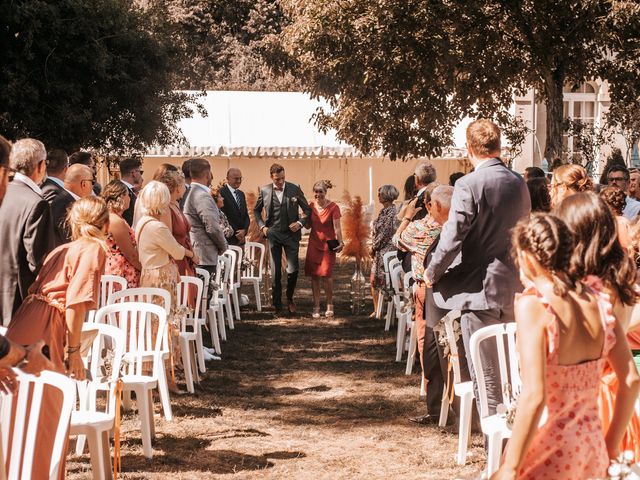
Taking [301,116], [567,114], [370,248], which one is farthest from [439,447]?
[567,114]

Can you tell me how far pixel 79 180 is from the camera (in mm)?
7848

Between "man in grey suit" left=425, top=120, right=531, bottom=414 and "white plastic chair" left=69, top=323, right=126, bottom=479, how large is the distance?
2024 mm

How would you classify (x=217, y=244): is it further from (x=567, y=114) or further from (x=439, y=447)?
(x=567, y=114)

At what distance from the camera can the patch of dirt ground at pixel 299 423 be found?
6.31 meters

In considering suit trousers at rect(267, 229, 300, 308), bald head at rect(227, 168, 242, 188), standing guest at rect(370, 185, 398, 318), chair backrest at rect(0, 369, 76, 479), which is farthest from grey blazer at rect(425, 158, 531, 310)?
bald head at rect(227, 168, 242, 188)

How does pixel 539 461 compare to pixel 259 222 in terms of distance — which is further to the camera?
pixel 259 222

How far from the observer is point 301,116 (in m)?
25.0

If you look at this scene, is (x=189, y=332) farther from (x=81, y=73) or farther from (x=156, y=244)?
(x=81, y=73)

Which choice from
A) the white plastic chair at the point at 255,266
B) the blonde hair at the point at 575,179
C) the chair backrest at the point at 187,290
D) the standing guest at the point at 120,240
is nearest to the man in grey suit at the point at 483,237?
the blonde hair at the point at 575,179

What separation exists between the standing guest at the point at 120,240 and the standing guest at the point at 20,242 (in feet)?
6.38

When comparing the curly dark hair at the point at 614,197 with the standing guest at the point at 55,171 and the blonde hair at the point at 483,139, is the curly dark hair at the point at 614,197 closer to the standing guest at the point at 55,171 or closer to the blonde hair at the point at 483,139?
the blonde hair at the point at 483,139

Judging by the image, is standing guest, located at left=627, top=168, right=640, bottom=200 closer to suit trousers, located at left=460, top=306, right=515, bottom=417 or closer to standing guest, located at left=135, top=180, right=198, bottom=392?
suit trousers, located at left=460, top=306, right=515, bottom=417

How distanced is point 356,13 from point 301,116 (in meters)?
12.1

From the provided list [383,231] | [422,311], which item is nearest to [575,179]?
[422,311]
